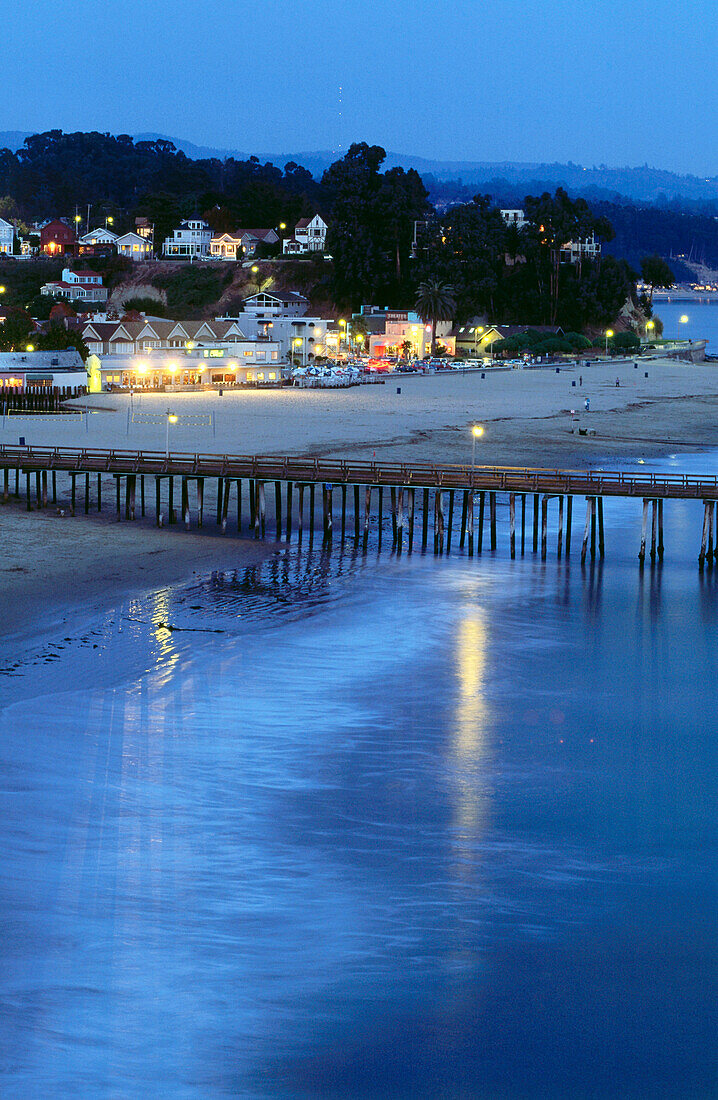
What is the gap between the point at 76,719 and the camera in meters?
26.8

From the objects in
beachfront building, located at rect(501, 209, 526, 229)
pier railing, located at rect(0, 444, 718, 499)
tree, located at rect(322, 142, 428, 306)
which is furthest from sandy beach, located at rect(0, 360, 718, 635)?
beachfront building, located at rect(501, 209, 526, 229)

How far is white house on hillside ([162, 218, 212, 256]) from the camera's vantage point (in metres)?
181

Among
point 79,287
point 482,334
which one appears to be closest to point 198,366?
→ point 482,334

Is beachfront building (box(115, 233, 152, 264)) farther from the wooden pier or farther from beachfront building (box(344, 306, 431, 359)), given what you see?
the wooden pier

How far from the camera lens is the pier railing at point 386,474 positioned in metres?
45.2

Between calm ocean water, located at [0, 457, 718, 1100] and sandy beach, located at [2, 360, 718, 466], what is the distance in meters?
29.0

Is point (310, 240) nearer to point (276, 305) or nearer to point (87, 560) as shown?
point (276, 305)

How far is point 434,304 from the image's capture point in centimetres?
14200

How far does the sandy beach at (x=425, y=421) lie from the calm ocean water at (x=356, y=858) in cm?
2899

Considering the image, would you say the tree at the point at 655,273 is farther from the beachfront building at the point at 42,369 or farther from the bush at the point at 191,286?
the beachfront building at the point at 42,369

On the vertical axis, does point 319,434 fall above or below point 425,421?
below

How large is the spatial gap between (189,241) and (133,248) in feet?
30.0

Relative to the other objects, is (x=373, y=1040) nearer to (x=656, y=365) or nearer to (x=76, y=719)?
(x=76, y=719)

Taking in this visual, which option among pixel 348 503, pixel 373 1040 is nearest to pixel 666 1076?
pixel 373 1040
